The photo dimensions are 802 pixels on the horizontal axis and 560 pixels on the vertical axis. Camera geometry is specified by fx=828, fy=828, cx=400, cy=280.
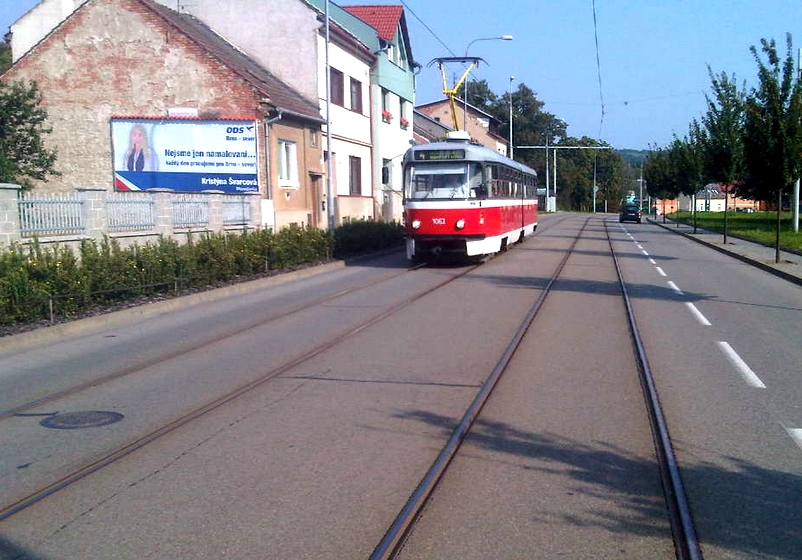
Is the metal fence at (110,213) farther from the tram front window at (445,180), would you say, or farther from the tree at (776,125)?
the tree at (776,125)

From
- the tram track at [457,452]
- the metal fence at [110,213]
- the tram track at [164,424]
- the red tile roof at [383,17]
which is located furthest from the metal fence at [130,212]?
the red tile roof at [383,17]

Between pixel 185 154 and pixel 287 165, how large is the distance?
13.2 ft

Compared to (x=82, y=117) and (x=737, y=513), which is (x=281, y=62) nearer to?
(x=82, y=117)

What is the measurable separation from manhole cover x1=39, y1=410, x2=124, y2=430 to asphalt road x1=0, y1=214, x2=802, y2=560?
12cm

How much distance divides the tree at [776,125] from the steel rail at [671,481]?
Answer: 16.5 metres

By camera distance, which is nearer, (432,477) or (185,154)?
(432,477)

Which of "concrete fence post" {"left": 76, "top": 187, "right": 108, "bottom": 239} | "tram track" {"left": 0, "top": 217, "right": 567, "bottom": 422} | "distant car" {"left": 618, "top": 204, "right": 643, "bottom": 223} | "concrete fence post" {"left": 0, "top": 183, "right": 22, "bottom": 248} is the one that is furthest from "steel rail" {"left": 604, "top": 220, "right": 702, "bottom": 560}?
"distant car" {"left": 618, "top": 204, "right": 643, "bottom": 223}

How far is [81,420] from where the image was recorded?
7.26 meters

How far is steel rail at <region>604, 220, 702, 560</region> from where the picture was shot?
4582 millimetres

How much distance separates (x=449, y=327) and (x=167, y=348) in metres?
4.00

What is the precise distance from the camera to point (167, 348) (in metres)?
10.9

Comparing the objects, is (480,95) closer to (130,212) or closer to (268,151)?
(268,151)

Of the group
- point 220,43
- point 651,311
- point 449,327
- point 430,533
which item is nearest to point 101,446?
point 430,533

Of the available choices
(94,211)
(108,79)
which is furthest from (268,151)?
(94,211)
